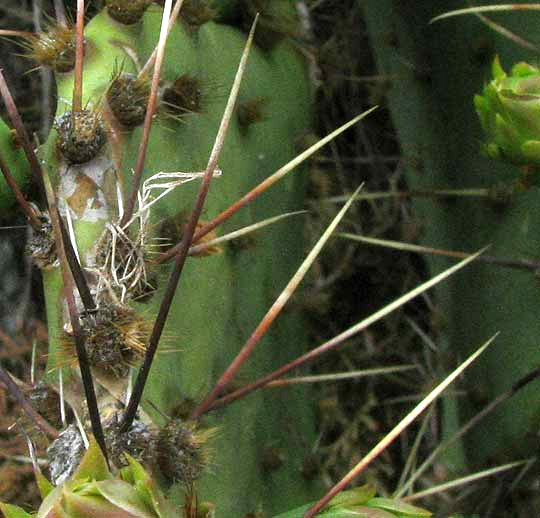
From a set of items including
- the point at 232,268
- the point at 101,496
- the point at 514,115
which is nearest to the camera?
the point at 101,496

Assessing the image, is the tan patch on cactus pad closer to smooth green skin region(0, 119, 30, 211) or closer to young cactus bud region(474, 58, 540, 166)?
smooth green skin region(0, 119, 30, 211)

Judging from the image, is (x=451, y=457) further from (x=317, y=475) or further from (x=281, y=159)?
(x=281, y=159)

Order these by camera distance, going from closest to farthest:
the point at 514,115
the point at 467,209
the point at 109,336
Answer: the point at 109,336 < the point at 514,115 < the point at 467,209

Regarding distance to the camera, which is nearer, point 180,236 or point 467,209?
point 180,236

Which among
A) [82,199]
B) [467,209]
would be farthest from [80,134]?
[467,209]

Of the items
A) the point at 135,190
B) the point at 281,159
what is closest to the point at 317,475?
the point at 281,159

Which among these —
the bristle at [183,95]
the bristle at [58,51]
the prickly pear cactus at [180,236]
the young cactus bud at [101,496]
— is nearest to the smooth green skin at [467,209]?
the prickly pear cactus at [180,236]

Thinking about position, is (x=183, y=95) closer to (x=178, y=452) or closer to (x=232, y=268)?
(x=232, y=268)

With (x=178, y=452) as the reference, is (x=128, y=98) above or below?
above
